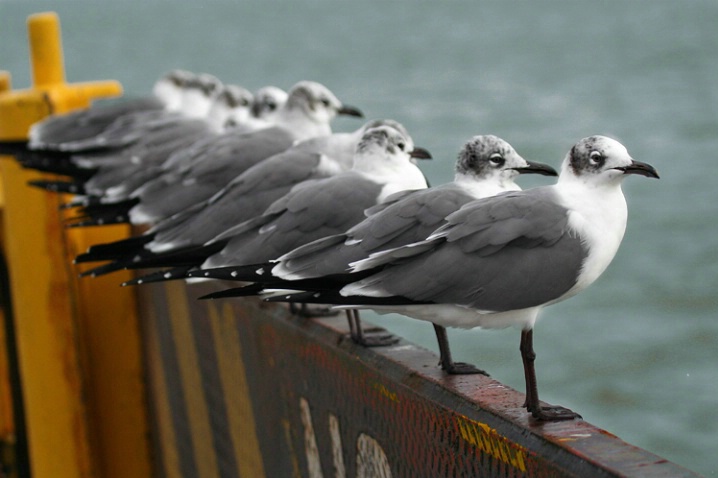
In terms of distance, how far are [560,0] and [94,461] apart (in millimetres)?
50910

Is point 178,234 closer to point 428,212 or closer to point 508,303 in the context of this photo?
point 428,212

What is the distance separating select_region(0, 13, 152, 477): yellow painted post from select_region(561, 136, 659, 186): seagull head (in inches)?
129

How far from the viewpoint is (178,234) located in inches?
171

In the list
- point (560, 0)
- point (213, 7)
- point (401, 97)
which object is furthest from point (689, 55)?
point (213, 7)

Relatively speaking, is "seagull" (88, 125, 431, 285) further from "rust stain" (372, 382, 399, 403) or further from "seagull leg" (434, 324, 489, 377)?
"rust stain" (372, 382, 399, 403)

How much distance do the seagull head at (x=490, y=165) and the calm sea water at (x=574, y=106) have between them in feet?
24.3

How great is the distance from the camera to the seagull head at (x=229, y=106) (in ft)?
23.6

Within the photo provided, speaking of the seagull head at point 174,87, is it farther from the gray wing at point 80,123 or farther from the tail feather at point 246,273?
the tail feather at point 246,273

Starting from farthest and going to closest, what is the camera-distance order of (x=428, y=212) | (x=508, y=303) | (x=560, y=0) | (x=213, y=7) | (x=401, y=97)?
(x=213, y=7), (x=560, y=0), (x=401, y=97), (x=428, y=212), (x=508, y=303)

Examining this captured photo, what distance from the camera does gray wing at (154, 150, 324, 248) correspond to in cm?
432

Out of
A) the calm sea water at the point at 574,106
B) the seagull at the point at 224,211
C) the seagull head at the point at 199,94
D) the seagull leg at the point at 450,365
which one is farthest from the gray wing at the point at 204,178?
the calm sea water at the point at 574,106

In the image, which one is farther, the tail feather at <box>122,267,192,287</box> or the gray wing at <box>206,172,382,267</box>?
the tail feather at <box>122,267,192,287</box>

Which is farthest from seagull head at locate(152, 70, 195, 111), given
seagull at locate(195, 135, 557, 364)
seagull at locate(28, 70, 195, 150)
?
seagull at locate(195, 135, 557, 364)

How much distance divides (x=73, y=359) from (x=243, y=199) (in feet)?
5.97
